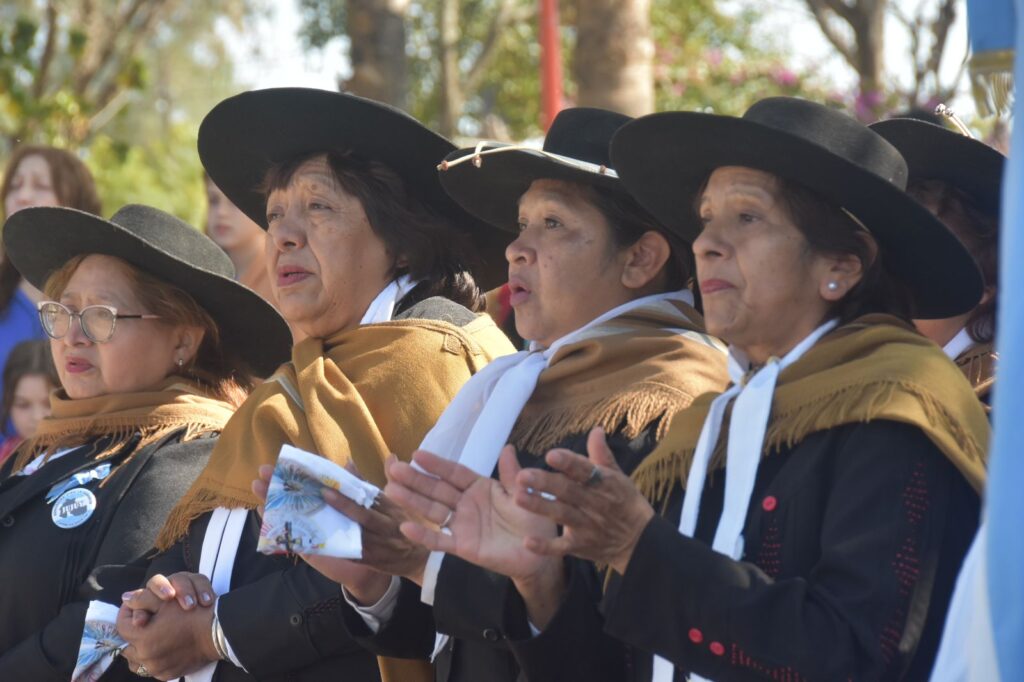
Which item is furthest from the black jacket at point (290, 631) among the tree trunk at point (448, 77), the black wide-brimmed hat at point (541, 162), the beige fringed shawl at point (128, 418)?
the tree trunk at point (448, 77)

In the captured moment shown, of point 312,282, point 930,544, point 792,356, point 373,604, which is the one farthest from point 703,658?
point 312,282

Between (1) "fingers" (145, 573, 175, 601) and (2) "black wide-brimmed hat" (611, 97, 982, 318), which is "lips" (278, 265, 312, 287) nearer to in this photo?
(1) "fingers" (145, 573, 175, 601)

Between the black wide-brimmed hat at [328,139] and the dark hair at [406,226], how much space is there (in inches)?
1.5

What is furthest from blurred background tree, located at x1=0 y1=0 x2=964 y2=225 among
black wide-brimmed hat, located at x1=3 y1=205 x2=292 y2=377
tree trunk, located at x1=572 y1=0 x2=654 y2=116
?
black wide-brimmed hat, located at x1=3 y1=205 x2=292 y2=377

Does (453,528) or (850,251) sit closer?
(453,528)

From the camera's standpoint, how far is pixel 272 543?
3.25 metres

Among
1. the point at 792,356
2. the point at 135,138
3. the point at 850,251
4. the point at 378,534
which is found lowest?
the point at 135,138

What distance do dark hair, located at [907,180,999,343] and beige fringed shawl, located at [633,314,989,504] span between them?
0.83 meters

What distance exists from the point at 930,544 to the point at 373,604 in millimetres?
1523

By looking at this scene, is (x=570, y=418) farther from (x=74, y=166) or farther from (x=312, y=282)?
(x=74, y=166)

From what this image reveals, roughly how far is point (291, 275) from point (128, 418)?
2.96 feet

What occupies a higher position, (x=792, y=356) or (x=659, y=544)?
(x=792, y=356)

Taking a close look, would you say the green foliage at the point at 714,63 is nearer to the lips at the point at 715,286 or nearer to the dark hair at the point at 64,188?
the dark hair at the point at 64,188

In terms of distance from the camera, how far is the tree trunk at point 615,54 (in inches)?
332
